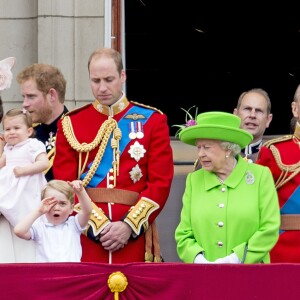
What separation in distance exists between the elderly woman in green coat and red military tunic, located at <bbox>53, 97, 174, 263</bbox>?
29cm

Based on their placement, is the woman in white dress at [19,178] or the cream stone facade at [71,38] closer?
the woman in white dress at [19,178]

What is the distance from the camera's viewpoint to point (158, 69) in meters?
12.8

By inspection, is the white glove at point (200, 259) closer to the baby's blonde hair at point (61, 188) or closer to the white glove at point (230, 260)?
the white glove at point (230, 260)

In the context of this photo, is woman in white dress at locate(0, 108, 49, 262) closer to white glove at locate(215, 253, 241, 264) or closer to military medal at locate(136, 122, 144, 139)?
military medal at locate(136, 122, 144, 139)

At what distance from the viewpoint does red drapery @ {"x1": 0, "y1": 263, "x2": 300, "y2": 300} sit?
22.2ft

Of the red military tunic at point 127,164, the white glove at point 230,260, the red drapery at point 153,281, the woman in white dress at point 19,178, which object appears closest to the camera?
the red drapery at point 153,281

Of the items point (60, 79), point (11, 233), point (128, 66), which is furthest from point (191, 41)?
point (11, 233)

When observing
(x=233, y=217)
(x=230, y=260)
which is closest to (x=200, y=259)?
(x=230, y=260)

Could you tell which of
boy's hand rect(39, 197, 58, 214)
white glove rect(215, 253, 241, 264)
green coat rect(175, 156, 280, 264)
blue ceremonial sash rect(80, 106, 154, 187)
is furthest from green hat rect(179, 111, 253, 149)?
boy's hand rect(39, 197, 58, 214)

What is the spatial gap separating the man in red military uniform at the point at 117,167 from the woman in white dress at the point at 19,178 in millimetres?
197

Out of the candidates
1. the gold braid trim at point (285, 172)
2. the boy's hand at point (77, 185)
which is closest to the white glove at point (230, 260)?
the gold braid trim at point (285, 172)

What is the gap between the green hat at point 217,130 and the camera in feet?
24.2

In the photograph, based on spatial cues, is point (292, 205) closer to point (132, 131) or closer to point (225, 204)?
point (225, 204)

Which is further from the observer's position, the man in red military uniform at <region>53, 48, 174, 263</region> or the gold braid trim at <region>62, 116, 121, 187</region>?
the gold braid trim at <region>62, 116, 121, 187</region>
